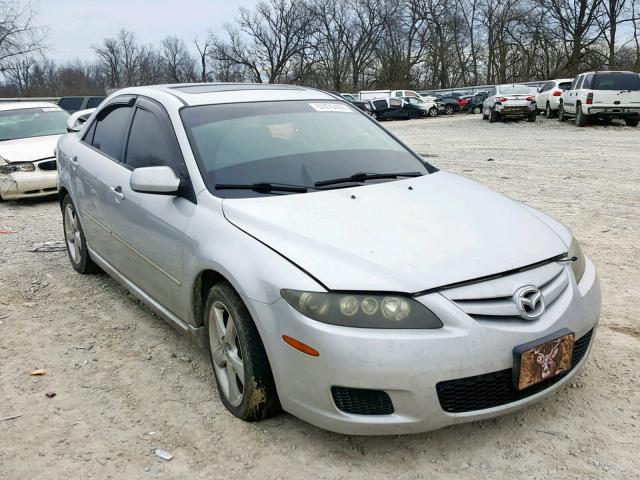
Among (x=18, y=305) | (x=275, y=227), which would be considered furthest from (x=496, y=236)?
(x=18, y=305)

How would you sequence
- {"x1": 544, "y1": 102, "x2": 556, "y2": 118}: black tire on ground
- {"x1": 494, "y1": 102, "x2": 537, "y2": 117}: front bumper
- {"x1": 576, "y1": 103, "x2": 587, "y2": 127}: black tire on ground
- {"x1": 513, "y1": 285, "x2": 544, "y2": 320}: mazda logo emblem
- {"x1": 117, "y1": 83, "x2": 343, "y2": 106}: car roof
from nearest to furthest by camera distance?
{"x1": 513, "y1": 285, "x2": 544, "y2": 320}: mazda logo emblem, {"x1": 117, "y1": 83, "x2": 343, "y2": 106}: car roof, {"x1": 576, "y1": 103, "x2": 587, "y2": 127}: black tire on ground, {"x1": 494, "y1": 102, "x2": 537, "y2": 117}: front bumper, {"x1": 544, "y1": 102, "x2": 556, "y2": 118}: black tire on ground

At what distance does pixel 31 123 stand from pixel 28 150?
1.25 meters

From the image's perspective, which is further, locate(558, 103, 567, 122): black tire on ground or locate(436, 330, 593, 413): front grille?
locate(558, 103, 567, 122): black tire on ground

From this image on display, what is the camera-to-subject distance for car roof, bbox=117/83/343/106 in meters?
3.72

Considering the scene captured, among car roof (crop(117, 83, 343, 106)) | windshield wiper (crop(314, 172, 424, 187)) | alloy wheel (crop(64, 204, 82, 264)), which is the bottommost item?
alloy wheel (crop(64, 204, 82, 264))

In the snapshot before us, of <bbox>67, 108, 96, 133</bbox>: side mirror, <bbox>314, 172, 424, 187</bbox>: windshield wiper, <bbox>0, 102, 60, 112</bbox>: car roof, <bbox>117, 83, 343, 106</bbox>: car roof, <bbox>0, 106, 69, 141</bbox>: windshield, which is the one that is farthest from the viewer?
<bbox>0, 102, 60, 112</bbox>: car roof

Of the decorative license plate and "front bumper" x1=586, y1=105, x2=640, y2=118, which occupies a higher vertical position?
"front bumper" x1=586, y1=105, x2=640, y2=118

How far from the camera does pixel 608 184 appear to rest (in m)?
8.81

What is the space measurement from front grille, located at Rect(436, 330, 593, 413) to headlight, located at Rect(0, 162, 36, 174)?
8.01m

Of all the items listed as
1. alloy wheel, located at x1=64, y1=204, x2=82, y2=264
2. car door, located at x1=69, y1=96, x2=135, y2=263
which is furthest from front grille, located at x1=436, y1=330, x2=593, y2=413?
alloy wheel, located at x1=64, y1=204, x2=82, y2=264

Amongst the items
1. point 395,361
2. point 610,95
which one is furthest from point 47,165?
point 610,95

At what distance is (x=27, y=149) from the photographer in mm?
8992

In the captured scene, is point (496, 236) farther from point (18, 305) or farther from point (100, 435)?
point (18, 305)

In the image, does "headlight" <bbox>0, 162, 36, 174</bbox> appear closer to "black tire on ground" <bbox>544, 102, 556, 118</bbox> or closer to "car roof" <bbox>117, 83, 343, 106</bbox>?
"car roof" <bbox>117, 83, 343, 106</bbox>
